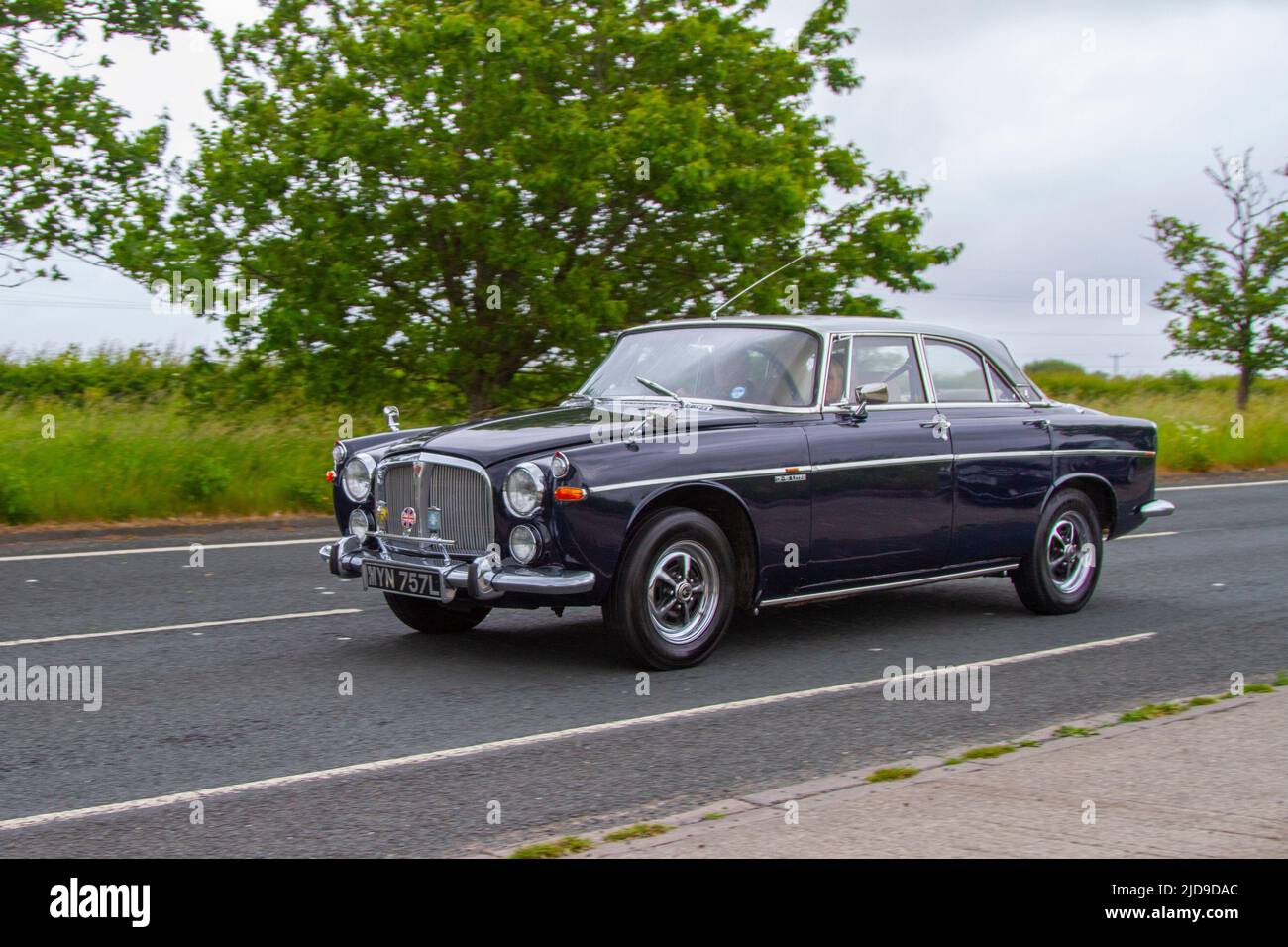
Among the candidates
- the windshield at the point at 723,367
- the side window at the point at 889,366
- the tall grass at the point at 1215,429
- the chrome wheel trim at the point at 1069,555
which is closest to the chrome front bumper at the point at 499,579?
the windshield at the point at 723,367

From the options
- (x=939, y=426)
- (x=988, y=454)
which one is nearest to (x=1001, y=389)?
(x=988, y=454)

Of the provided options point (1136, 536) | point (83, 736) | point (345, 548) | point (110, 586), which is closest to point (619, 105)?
point (1136, 536)

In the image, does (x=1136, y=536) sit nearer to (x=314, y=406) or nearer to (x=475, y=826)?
(x=314, y=406)

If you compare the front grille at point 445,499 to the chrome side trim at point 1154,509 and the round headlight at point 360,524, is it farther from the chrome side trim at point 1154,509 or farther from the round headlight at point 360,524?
the chrome side trim at point 1154,509

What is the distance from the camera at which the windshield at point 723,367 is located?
8242 mm

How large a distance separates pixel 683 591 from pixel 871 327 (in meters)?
2.36

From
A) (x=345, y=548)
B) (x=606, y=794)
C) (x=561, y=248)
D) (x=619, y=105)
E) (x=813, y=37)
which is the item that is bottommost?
(x=606, y=794)

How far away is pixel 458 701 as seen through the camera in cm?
677

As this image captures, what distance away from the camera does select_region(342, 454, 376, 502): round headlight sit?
26.3 feet

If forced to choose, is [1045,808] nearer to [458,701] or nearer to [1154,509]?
[458,701]

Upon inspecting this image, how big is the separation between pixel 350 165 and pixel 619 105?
3831 millimetres

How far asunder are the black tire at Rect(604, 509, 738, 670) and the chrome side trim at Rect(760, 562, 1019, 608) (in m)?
0.32

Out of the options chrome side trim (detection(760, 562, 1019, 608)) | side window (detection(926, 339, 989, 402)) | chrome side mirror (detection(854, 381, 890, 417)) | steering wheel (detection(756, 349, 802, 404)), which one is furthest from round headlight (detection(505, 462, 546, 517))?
side window (detection(926, 339, 989, 402))

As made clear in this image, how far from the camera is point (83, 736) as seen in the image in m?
6.05
